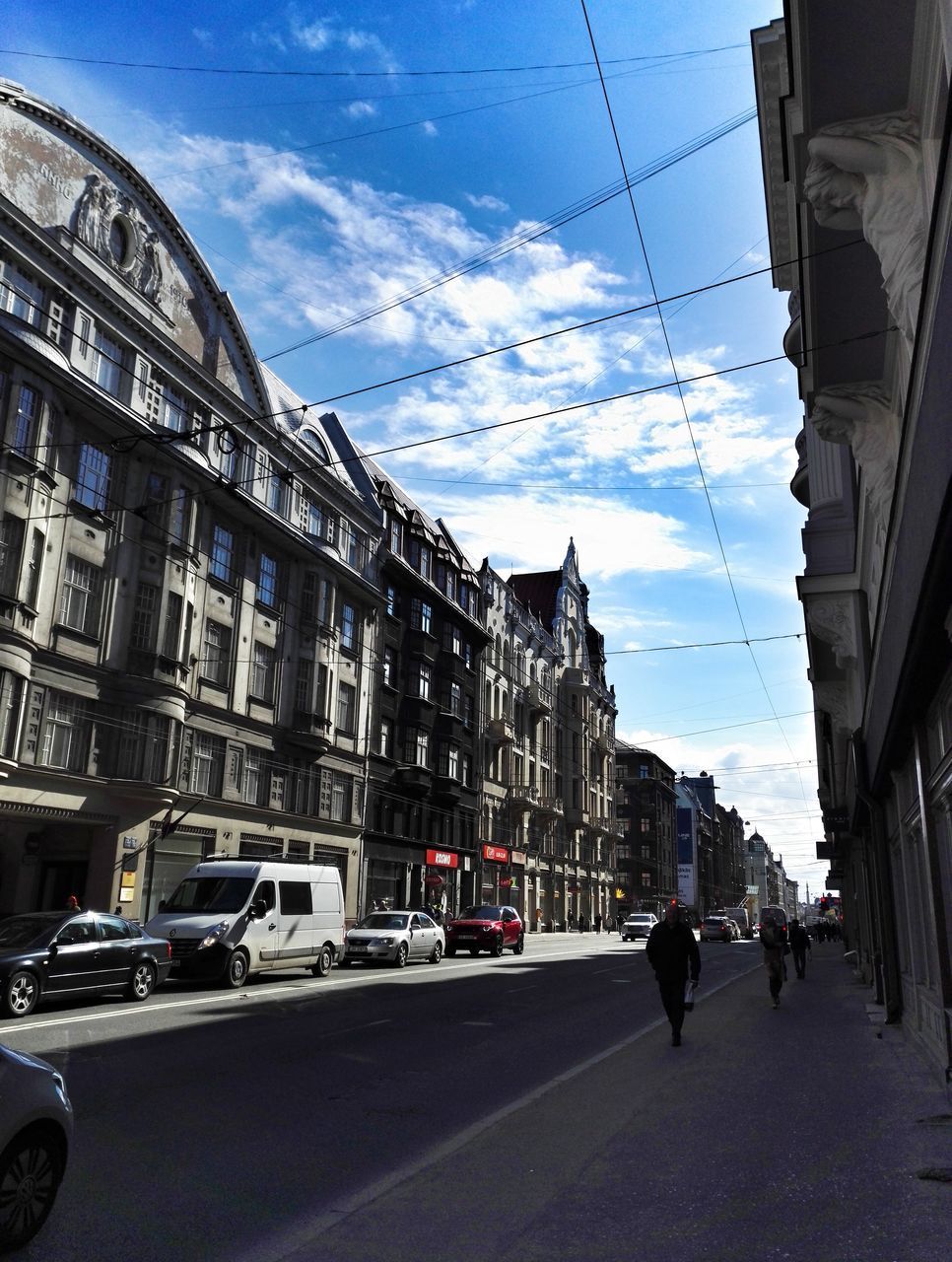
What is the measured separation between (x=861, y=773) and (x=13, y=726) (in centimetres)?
1969

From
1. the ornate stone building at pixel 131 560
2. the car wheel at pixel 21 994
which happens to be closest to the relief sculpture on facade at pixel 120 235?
the ornate stone building at pixel 131 560

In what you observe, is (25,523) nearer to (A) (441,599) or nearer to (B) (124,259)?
(B) (124,259)

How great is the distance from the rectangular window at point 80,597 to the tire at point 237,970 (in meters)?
12.3

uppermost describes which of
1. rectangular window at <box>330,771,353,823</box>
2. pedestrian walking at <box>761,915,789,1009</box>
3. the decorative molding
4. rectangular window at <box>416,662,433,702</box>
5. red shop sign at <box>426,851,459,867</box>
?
rectangular window at <box>416,662,433,702</box>

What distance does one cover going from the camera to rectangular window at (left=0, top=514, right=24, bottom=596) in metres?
24.4

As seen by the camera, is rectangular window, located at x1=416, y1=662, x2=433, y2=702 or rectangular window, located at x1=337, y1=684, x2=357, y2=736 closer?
rectangular window, located at x1=337, y1=684, x2=357, y2=736

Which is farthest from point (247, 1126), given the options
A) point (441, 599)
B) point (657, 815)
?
point (657, 815)

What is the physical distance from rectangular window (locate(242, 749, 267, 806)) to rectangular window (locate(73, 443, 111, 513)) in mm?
10726

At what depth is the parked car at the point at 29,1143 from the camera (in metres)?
4.48

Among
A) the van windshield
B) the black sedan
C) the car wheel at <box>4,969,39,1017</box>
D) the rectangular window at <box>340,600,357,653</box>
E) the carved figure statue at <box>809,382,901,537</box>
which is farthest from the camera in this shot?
the rectangular window at <box>340,600,357,653</box>

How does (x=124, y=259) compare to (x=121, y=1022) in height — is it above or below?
above

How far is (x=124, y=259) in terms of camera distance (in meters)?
30.3

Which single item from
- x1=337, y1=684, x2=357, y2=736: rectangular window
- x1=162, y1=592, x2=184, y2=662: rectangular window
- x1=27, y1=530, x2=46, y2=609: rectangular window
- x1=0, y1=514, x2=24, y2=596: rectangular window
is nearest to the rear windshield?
x1=0, y1=514, x2=24, y2=596: rectangular window

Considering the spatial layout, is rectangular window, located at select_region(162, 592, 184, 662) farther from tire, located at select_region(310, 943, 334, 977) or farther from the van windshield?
tire, located at select_region(310, 943, 334, 977)
